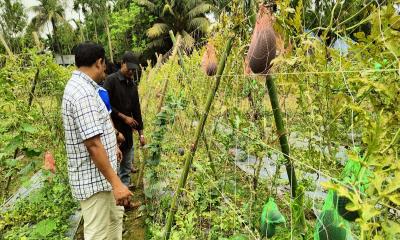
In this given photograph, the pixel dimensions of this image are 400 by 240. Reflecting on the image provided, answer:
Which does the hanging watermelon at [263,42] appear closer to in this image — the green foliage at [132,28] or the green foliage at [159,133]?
the green foliage at [159,133]

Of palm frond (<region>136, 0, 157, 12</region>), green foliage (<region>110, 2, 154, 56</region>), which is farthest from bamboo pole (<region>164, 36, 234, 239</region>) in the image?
palm frond (<region>136, 0, 157, 12</region>)

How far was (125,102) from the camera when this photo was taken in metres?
4.46

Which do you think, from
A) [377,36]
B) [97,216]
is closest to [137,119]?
[97,216]

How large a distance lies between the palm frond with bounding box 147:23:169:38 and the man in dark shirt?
22.9m

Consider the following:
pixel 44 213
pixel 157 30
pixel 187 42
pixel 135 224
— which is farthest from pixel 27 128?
pixel 157 30

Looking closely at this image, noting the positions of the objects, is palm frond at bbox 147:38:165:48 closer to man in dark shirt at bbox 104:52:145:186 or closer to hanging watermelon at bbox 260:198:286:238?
man in dark shirt at bbox 104:52:145:186

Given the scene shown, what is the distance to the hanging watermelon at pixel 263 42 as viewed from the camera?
1.58 meters

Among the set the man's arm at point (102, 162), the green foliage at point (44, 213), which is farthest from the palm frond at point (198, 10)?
the man's arm at point (102, 162)

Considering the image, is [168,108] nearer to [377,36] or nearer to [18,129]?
[18,129]

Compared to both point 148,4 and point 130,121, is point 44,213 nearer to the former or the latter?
point 130,121

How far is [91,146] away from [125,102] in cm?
202

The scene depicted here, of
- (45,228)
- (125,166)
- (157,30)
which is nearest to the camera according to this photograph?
(45,228)

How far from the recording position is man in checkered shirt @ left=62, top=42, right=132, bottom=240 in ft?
8.19

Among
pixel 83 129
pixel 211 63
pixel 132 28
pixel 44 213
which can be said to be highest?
pixel 211 63
